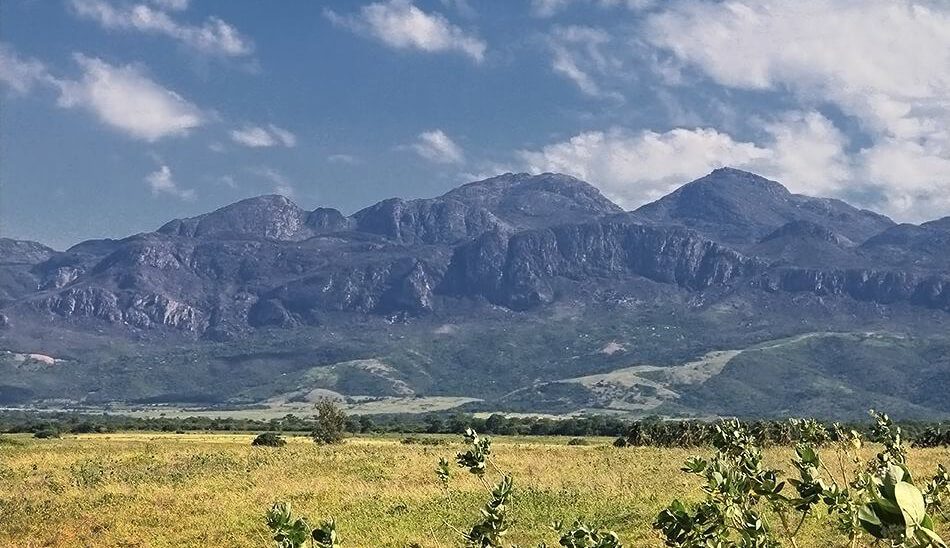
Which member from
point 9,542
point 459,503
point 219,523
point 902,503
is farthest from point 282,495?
point 902,503

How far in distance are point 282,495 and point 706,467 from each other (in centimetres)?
2895

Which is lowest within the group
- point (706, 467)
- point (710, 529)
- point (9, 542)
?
point (9, 542)

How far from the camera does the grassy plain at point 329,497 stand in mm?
26469

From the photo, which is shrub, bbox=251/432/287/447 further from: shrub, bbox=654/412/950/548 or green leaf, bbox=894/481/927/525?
green leaf, bbox=894/481/927/525

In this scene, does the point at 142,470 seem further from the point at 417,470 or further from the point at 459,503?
the point at 459,503

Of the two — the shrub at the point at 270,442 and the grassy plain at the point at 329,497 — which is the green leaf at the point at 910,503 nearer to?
the grassy plain at the point at 329,497

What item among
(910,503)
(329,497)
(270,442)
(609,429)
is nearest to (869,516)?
(910,503)

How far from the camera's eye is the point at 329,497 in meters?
33.0

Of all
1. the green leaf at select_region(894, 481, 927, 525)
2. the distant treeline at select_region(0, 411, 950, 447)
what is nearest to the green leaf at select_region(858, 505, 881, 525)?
the green leaf at select_region(894, 481, 927, 525)

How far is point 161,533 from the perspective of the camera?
1086 inches

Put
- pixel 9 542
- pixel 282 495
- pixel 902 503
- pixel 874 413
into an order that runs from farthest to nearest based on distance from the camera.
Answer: pixel 282 495, pixel 9 542, pixel 874 413, pixel 902 503

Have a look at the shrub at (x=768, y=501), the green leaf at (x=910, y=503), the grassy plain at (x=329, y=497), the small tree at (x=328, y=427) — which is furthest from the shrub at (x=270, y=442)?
the green leaf at (x=910, y=503)

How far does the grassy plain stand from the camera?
86.8 feet

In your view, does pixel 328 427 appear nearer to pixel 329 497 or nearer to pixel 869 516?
pixel 329 497
